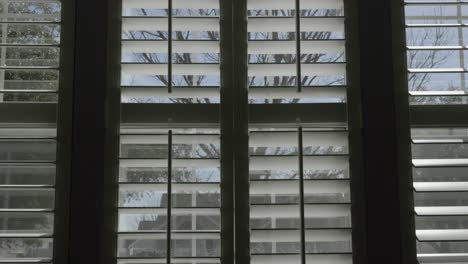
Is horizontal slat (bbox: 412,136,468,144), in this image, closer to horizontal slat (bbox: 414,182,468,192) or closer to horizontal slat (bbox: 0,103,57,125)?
horizontal slat (bbox: 414,182,468,192)

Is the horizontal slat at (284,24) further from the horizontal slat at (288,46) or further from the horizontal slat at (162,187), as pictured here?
the horizontal slat at (162,187)

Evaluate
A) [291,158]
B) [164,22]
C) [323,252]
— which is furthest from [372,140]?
[164,22]

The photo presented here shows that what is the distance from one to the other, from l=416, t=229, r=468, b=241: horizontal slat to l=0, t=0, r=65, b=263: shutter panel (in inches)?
45.8

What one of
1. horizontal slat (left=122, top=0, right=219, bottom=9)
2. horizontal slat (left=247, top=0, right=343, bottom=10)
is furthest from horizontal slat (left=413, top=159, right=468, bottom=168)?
horizontal slat (left=122, top=0, right=219, bottom=9)

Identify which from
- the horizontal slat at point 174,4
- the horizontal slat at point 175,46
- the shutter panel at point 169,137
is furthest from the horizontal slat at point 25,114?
the horizontal slat at point 174,4

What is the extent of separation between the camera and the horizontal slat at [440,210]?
1.84 m

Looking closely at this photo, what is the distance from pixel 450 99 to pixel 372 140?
0.32 m

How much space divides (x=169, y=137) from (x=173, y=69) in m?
0.23

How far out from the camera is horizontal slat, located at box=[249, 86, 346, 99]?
1936 millimetres

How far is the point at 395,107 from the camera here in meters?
1.91

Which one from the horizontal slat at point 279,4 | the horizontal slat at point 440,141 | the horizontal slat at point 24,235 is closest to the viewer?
the horizontal slat at point 24,235

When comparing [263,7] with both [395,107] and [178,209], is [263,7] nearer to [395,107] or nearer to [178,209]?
[395,107]

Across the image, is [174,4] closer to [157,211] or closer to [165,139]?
[165,139]

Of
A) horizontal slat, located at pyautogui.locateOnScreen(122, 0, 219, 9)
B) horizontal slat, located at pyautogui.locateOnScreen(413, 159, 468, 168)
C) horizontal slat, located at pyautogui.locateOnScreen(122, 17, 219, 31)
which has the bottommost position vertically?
horizontal slat, located at pyautogui.locateOnScreen(413, 159, 468, 168)
